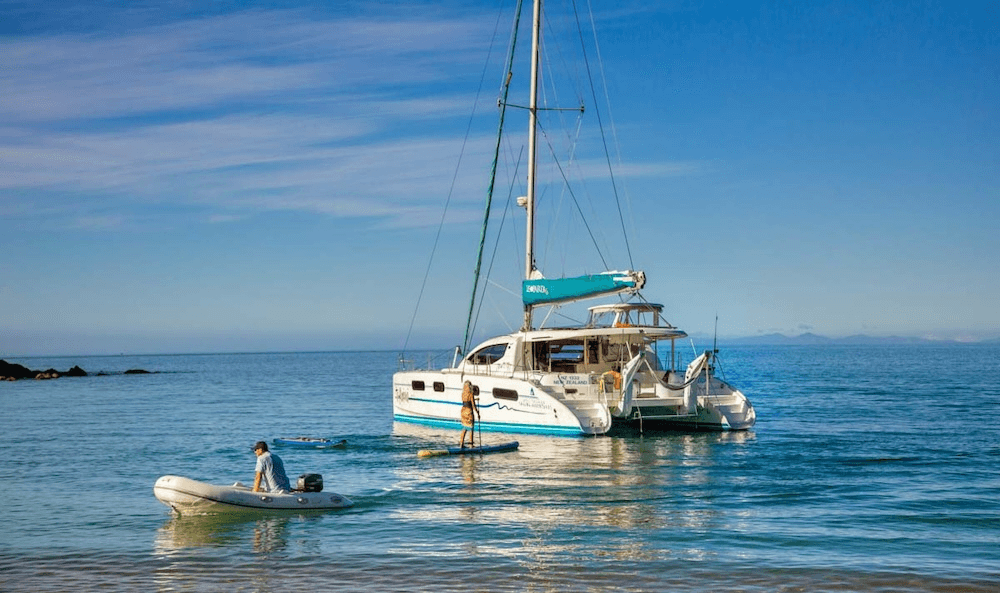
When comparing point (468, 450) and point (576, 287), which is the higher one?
point (576, 287)

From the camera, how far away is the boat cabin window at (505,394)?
28.0 m

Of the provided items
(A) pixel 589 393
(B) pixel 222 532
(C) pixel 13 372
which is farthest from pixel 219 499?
(C) pixel 13 372

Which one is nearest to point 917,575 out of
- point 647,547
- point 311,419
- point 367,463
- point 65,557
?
point 647,547

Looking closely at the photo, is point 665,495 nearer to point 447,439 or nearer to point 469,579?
point 469,579

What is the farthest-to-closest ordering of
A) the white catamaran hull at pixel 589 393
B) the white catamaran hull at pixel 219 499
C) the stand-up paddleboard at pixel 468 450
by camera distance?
the white catamaran hull at pixel 589 393 < the stand-up paddleboard at pixel 468 450 < the white catamaran hull at pixel 219 499

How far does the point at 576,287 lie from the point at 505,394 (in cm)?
431

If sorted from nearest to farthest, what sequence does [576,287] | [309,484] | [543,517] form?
[543,517] → [309,484] → [576,287]

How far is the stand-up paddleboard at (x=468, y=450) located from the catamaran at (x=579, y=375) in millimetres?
2264

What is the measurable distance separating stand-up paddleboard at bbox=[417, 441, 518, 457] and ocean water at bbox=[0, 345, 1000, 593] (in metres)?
0.36

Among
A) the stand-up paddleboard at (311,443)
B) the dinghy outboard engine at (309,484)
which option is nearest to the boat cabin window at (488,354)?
the stand-up paddleboard at (311,443)

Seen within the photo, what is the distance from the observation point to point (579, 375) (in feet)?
93.1

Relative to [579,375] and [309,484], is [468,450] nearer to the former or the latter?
[579,375]

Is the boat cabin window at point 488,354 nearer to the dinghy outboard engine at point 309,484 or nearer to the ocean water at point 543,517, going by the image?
the ocean water at point 543,517

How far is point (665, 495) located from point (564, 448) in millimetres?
6650
